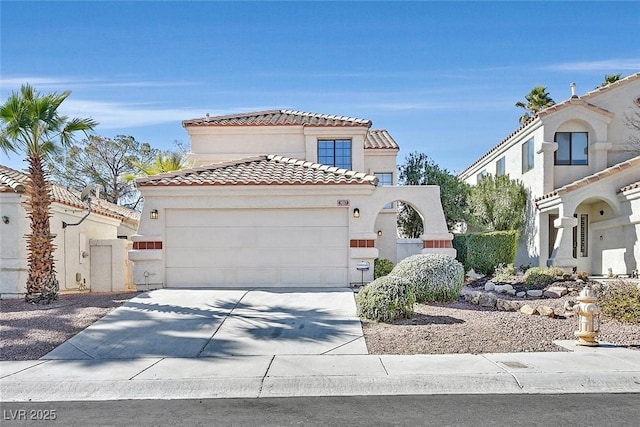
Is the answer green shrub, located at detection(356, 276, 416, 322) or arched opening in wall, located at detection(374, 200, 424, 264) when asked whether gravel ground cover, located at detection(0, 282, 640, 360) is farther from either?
arched opening in wall, located at detection(374, 200, 424, 264)

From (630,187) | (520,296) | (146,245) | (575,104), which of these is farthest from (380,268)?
(575,104)

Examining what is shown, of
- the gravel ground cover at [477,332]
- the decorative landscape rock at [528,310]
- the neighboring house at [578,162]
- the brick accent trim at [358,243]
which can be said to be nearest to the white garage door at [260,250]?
the brick accent trim at [358,243]

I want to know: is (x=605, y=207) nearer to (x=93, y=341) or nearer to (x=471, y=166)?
(x=471, y=166)

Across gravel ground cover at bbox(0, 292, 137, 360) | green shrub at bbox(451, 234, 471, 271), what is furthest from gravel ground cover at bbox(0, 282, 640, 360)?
green shrub at bbox(451, 234, 471, 271)

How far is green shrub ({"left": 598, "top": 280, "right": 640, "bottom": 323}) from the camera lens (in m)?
10.2

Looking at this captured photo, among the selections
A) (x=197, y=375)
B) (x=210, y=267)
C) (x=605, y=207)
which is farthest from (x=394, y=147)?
(x=197, y=375)

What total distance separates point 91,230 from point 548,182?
18.9m

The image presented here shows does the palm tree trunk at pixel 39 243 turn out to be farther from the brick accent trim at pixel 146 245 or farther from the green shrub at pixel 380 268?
the green shrub at pixel 380 268

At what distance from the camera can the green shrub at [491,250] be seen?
18922 millimetres

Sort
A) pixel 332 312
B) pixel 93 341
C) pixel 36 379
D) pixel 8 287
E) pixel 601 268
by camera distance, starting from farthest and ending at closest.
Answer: pixel 601 268 < pixel 8 287 < pixel 332 312 < pixel 93 341 < pixel 36 379

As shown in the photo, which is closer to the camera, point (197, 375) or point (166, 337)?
point (197, 375)

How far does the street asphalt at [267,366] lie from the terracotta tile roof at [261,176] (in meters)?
5.03

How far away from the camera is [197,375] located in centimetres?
718

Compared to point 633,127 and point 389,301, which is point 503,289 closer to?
point 389,301
